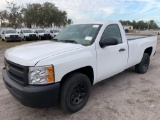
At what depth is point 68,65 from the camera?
3.09 m

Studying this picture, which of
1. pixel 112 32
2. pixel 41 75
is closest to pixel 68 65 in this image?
pixel 41 75

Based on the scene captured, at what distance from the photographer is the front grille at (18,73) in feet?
9.41

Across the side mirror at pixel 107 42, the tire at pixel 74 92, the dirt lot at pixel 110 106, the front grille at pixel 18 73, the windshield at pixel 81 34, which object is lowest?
the dirt lot at pixel 110 106

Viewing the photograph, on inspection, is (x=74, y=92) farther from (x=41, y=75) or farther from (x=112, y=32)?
(x=112, y=32)

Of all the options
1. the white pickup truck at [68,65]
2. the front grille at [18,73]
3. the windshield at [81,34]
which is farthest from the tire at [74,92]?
the windshield at [81,34]

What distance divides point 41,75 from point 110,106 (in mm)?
1717

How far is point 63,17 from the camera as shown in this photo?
5022cm

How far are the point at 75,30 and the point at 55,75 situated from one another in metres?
1.78

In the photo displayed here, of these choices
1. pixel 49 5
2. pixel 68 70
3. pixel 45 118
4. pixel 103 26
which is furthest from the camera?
pixel 49 5

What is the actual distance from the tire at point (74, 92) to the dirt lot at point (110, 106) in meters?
0.16

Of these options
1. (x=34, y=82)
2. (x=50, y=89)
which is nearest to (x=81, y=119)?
(x=50, y=89)

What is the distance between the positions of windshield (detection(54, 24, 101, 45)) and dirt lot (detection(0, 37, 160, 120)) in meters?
1.39

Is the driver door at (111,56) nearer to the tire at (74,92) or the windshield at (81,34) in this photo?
the windshield at (81,34)

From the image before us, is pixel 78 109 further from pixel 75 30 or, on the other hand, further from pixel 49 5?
pixel 49 5
